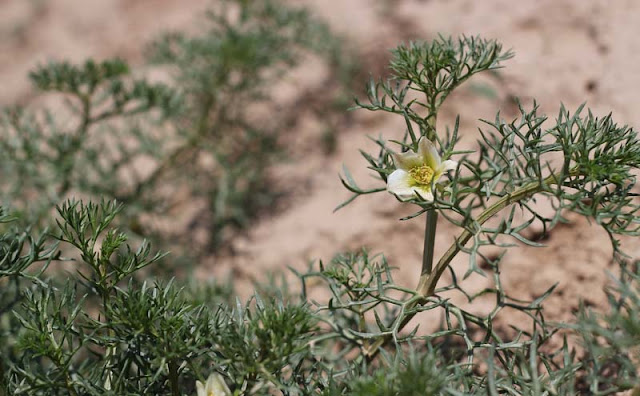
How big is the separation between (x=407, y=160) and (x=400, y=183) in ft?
0.21

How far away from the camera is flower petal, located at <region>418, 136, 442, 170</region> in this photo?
1.50m

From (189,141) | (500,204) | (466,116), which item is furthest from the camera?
(189,141)

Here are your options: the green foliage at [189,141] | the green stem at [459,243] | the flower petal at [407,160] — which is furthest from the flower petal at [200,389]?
the green foliage at [189,141]

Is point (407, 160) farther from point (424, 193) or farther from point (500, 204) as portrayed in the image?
point (500, 204)

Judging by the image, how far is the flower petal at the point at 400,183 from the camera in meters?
1.47

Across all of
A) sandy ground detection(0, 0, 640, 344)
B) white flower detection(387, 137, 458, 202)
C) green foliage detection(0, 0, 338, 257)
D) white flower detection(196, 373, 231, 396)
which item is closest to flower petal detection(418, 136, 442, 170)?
white flower detection(387, 137, 458, 202)

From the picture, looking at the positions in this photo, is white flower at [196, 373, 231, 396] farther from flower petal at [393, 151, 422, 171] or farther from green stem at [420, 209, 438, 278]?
flower petal at [393, 151, 422, 171]

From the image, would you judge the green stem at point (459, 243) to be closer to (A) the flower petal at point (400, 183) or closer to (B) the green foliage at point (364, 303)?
(B) the green foliage at point (364, 303)

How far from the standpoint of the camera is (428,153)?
1506 millimetres

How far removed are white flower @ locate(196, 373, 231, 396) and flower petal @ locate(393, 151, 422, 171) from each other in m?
0.69

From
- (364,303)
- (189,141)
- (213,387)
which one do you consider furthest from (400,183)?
(189,141)

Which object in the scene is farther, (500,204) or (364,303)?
(364,303)

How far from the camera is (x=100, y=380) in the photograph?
158 cm

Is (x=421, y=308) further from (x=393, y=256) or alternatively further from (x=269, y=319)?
(x=393, y=256)
